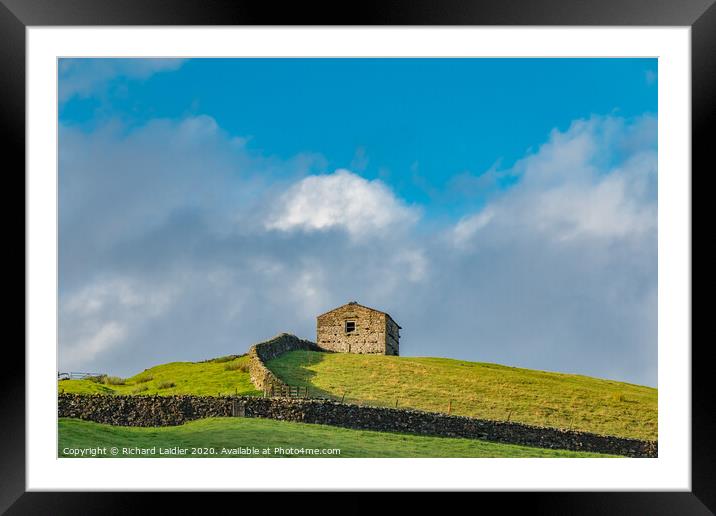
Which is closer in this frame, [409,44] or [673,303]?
[673,303]

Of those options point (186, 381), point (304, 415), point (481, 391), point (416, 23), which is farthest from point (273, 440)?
point (481, 391)

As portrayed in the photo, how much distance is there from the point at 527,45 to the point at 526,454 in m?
9.01

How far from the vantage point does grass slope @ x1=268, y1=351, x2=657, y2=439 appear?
17781 millimetres

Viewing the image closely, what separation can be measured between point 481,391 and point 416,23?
16.2 meters

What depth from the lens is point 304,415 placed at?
45.3ft

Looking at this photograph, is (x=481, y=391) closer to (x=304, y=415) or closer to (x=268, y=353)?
(x=268, y=353)

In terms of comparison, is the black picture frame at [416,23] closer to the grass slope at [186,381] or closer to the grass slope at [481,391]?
the grass slope at [186,381]

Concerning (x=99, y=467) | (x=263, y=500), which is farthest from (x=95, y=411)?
(x=263, y=500)

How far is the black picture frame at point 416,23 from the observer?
20.2 feet

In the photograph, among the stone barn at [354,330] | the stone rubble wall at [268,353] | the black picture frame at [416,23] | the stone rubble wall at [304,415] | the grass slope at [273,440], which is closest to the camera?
the black picture frame at [416,23]

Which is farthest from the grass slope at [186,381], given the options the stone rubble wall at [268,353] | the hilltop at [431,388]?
the stone rubble wall at [268,353]

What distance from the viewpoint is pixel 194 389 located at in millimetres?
18688

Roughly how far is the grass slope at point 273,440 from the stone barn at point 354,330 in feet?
46.6

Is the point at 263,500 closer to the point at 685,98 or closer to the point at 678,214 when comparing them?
the point at 678,214
